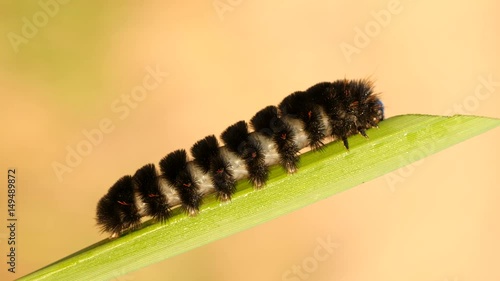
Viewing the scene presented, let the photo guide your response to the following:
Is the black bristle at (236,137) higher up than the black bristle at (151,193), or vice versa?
the black bristle at (236,137)

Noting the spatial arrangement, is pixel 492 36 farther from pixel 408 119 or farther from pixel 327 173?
pixel 327 173

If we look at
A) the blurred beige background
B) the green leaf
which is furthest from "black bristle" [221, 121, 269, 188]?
the blurred beige background

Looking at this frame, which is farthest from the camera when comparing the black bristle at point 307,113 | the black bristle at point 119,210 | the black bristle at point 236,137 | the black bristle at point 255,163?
the black bristle at point 236,137

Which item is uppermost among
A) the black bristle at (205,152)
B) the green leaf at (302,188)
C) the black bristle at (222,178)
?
the black bristle at (205,152)

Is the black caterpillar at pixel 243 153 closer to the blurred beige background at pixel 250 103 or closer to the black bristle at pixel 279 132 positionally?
the black bristle at pixel 279 132

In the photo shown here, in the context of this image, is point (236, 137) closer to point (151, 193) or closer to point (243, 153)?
point (243, 153)

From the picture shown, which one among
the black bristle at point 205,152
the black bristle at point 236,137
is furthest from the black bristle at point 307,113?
the black bristle at point 205,152

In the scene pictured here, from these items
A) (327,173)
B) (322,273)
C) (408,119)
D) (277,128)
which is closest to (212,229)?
(327,173)
